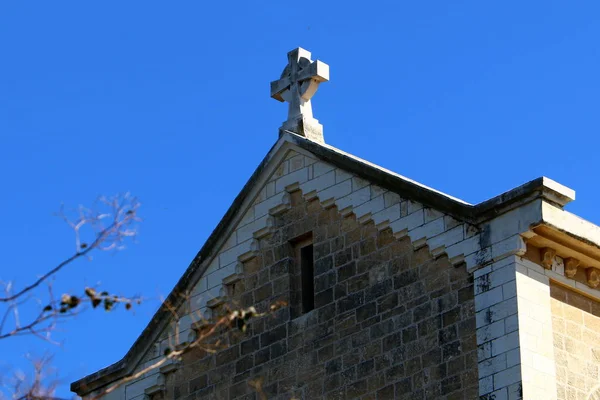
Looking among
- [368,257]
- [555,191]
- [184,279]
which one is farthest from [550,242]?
[184,279]

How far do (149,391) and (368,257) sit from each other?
12.3ft

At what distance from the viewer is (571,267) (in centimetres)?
1861

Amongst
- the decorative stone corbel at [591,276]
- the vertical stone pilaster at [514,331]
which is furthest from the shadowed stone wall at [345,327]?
the decorative stone corbel at [591,276]

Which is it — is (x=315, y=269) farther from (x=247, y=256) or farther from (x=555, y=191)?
(x=555, y=191)

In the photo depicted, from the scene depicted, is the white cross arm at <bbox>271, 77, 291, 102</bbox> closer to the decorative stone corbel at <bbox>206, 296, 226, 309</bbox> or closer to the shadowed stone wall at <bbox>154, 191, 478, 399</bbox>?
the shadowed stone wall at <bbox>154, 191, 478, 399</bbox>

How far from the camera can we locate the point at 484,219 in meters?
18.3

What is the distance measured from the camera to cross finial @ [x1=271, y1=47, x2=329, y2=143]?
2156 cm

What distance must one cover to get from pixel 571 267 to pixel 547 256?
0.48 m

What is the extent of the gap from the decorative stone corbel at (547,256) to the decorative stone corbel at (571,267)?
313 millimetres

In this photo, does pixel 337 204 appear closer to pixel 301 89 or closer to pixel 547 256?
pixel 301 89

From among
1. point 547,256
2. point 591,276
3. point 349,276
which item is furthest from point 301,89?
point 591,276

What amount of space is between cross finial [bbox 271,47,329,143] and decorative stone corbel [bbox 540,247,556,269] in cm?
424

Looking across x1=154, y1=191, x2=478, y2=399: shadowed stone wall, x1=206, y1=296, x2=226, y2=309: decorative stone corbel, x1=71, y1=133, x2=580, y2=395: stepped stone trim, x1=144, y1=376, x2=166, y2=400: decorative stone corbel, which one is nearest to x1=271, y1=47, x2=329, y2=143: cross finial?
x1=71, y1=133, x2=580, y2=395: stepped stone trim

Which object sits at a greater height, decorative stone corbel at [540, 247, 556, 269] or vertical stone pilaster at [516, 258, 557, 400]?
decorative stone corbel at [540, 247, 556, 269]
